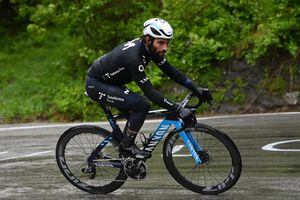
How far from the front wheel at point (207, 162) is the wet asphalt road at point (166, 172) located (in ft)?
0.50

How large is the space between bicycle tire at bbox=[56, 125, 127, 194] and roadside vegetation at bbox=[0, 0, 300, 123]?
9.77m

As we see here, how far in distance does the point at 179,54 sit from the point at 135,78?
12023 mm

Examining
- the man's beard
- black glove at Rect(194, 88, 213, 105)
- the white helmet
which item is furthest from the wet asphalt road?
the white helmet

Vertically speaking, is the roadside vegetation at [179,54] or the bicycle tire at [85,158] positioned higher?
the bicycle tire at [85,158]

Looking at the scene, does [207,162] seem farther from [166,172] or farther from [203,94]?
[166,172]

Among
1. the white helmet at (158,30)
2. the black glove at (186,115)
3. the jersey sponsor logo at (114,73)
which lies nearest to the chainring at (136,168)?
the black glove at (186,115)

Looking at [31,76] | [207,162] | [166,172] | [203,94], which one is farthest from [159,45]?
[31,76]

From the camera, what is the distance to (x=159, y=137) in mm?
6914

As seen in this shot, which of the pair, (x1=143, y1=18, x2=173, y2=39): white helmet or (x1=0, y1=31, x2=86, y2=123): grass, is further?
(x1=0, y1=31, x2=86, y2=123): grass

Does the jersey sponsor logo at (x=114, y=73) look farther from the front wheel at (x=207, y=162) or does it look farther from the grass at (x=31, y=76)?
the grass at (x=31, y=76)

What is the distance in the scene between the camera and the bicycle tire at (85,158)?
7.16 meters

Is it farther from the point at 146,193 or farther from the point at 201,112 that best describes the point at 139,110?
the point at 201,112

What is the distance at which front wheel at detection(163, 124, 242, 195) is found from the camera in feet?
21.4

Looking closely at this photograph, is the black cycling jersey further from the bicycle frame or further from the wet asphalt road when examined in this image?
the wet asphalt road
